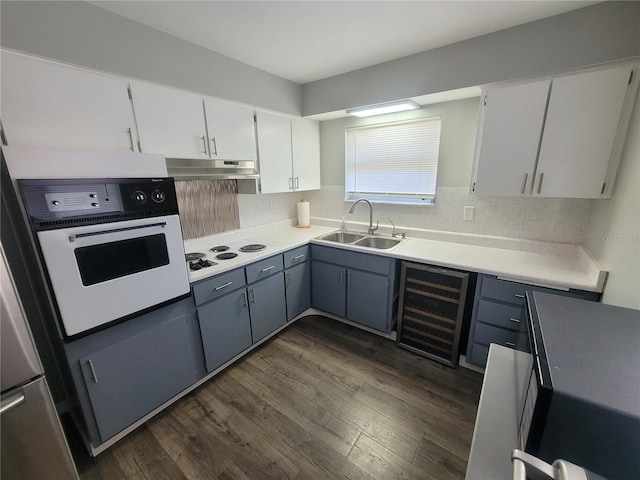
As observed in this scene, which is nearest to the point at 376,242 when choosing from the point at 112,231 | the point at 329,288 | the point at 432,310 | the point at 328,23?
the point at 329,288

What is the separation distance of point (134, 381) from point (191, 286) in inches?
24.1

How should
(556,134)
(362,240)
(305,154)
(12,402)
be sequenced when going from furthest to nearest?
(305,154) → (362,240) → (556,134) → (12,402)

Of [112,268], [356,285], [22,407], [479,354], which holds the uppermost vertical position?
[112,268]

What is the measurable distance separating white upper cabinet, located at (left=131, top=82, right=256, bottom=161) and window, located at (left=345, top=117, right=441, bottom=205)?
3.89ft

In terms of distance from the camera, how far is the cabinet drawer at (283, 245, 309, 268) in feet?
7.98

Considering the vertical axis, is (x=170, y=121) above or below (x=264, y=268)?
above

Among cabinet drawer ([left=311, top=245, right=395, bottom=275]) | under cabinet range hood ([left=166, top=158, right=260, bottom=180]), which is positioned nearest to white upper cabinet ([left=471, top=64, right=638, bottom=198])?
cabinet drawer ([left=311, top=245, right=395, bottom=275])

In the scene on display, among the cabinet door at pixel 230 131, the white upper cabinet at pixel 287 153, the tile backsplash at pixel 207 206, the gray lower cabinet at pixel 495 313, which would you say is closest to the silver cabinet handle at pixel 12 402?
the tile backsplash at pixel 207 206

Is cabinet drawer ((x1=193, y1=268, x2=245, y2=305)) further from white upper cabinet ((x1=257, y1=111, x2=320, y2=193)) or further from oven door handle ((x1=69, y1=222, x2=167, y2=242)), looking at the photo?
white upper cabinet ((x1=257, y1=111, x2=320, y2=193))

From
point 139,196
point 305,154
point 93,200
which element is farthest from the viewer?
point 305,154

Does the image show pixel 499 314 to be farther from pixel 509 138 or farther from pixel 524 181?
pixel 509 138

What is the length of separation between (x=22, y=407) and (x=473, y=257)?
2.64 meters

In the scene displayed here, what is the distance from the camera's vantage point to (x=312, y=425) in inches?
64.6

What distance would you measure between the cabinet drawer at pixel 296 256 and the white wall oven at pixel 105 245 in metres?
0.96
